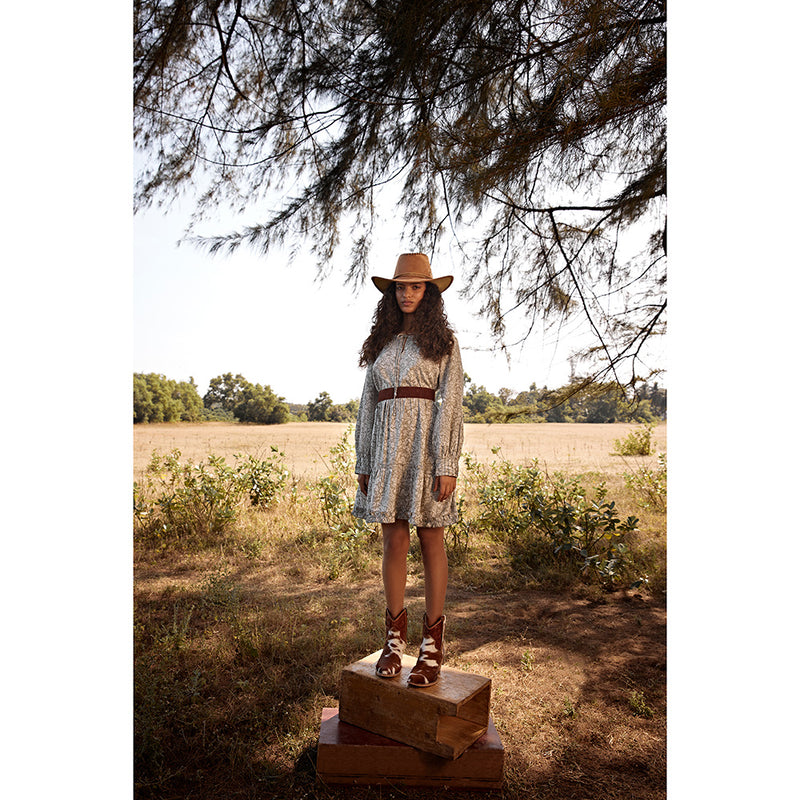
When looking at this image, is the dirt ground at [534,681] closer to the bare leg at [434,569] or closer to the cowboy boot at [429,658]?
the cowboy boot at [429,658]

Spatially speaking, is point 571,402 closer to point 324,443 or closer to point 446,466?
point 446,466

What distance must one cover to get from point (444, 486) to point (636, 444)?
3534 mm

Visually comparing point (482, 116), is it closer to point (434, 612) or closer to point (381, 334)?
point (381, 334)

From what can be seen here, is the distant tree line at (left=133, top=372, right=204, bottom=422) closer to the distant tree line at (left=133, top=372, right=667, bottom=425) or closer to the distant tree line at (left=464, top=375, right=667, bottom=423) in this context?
the distant tree line at (left=133, top=372, right=667, bottom=425)

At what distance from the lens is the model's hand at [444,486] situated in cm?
177

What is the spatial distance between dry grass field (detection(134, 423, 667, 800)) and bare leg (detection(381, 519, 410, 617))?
0.50 metres

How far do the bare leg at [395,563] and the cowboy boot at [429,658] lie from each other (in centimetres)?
10

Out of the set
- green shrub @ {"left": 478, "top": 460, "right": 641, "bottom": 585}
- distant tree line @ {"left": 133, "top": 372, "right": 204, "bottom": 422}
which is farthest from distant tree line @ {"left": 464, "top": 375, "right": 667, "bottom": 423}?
distant tree line @ {"left": 133, "top": 372, "right": 204, "bottom": 422}

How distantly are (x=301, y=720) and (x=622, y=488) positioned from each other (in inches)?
133

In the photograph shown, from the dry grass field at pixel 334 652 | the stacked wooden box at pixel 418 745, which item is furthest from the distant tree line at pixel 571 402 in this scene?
the stacked wooden box at pixel 418 745

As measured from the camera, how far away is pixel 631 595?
3.26 metres

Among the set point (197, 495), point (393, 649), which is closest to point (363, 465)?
point (393, 649)

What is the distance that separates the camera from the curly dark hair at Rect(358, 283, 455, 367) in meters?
1.86

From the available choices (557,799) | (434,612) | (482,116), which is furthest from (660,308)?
(557,799)
